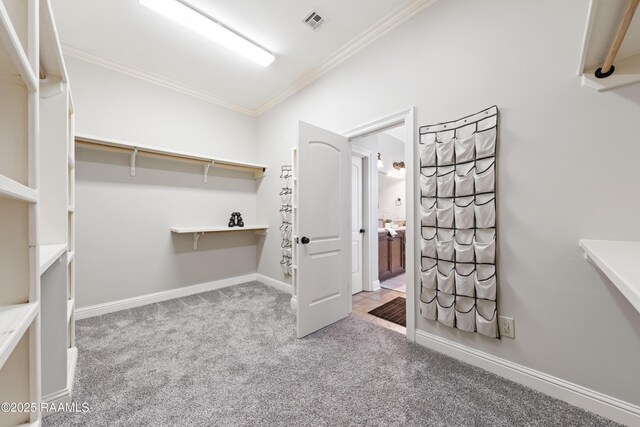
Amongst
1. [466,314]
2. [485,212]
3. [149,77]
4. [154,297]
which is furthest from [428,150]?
[154,297]

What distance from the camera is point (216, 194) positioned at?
3633 millimetres

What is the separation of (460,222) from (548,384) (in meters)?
1.08

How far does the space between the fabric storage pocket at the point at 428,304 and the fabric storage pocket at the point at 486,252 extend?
17.6 inches

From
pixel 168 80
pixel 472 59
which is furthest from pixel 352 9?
pixel 168 80

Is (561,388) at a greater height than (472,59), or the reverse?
(472,59)

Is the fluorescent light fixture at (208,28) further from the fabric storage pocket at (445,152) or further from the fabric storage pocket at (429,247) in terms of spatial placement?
the fabric storage pocket at (429,247)

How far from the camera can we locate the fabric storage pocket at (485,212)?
1685 mm

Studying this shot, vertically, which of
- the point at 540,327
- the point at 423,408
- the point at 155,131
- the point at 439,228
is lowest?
the point at 423,408

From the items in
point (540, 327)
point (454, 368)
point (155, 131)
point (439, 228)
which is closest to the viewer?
point (540, 327)

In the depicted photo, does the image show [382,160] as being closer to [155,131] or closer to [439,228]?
[439,228]

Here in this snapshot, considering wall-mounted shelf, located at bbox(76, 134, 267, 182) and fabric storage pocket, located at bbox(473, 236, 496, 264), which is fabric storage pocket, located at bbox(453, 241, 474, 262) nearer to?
fabric storage pocket, located at bbox(473, 236, 496, 264)

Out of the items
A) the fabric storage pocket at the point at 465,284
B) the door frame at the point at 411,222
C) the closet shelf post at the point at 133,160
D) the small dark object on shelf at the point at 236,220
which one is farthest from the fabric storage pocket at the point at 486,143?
the closet shelf post at the point at 133,160

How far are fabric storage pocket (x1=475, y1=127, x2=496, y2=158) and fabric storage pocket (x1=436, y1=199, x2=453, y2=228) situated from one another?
0.38 metres

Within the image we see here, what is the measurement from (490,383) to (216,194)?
11.8ft
